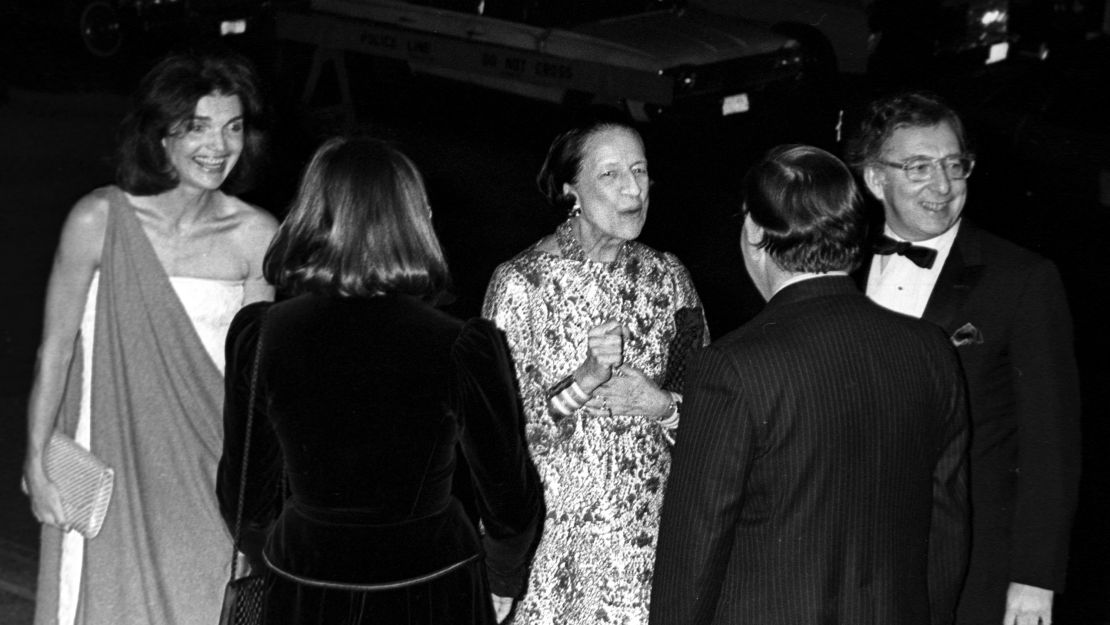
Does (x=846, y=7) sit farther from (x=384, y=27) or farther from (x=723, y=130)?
(x=384, y=27)

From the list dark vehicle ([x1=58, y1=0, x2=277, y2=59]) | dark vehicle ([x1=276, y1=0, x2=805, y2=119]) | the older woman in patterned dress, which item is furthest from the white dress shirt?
dark vehicle ([x1=58, y1=0, x2=277, y2=59])

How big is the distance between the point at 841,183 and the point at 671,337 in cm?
121

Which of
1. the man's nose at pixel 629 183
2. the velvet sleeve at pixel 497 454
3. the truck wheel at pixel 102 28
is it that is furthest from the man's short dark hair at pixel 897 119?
the truck wheel at pixel 102 28

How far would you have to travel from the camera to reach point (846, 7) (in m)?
14.0

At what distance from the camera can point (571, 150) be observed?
3.96 meters

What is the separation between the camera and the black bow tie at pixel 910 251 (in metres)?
3.49

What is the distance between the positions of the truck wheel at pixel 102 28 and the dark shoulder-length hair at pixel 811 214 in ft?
53.0

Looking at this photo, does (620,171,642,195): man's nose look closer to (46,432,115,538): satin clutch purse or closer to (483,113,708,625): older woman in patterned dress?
(483,113,708,625): older woman in patterned dress

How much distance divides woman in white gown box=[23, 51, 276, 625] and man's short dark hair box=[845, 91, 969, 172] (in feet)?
5.39

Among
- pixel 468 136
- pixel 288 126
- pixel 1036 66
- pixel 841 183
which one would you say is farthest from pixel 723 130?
pixel 841 183

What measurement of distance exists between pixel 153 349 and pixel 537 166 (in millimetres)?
8629

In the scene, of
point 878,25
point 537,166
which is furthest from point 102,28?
point 878,25

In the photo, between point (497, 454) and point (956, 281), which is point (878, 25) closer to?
point (956, 281)

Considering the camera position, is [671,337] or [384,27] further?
[384,27]
